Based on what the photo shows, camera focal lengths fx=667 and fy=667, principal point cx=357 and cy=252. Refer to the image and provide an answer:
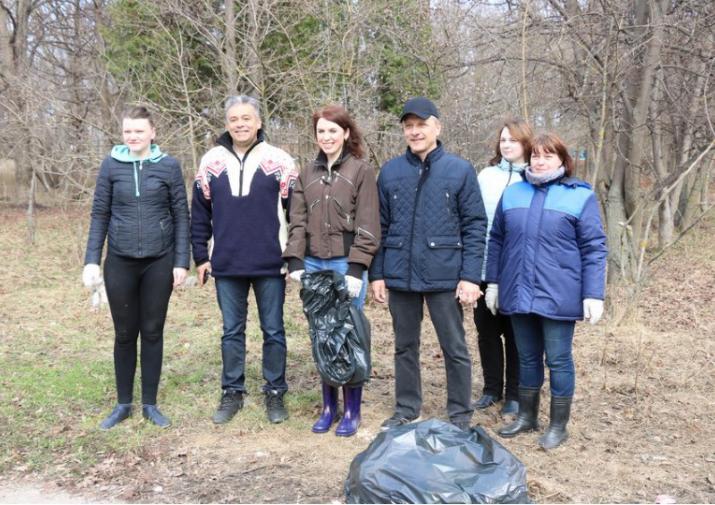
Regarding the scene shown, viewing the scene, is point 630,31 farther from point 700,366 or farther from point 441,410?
point 441,410

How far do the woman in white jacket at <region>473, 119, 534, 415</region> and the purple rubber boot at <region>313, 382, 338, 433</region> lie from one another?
1036 mm

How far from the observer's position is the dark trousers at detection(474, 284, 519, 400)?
4.43 m

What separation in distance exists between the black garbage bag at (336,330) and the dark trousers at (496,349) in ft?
3.07

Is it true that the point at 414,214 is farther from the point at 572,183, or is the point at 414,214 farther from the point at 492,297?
the point at 572,183

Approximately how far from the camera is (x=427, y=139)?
153 inches

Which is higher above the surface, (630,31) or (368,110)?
(630,31)

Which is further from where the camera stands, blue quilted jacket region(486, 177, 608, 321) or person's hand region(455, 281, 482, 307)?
person's hand region(455, 281, 482, 307)

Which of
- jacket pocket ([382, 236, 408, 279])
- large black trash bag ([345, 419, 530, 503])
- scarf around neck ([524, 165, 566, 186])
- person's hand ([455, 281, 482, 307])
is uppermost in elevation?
scarf around neck ([524, 165, 566, 186])

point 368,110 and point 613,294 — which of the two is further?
point 368,110

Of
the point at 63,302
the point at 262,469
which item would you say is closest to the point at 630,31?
the point at 262,469

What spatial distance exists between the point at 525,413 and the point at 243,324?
1854 millimetres

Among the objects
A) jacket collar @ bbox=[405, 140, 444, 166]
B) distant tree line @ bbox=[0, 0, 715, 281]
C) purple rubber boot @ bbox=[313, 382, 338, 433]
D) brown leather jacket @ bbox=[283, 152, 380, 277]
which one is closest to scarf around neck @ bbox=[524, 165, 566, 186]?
jacket collar @ bbox=[405, 140, 444, 166]

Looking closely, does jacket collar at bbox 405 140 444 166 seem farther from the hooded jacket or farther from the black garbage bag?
the hooded jacket

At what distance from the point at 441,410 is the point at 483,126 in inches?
168
